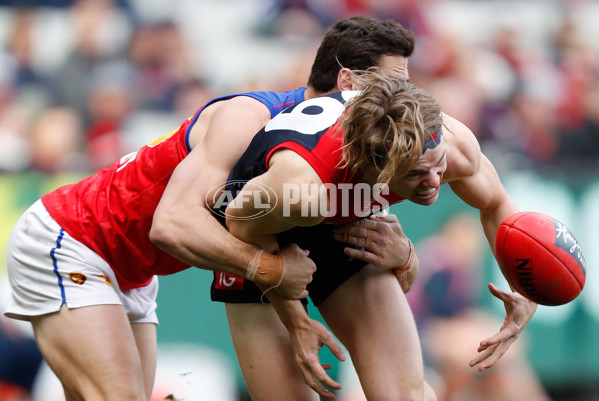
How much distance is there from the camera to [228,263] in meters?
3.49

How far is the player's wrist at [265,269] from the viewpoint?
3.46m

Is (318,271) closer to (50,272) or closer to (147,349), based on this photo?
(147,349)

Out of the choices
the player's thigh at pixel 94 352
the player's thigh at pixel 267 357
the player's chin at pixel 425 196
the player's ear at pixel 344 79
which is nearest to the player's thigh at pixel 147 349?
the player's thigh at pixel 94 352

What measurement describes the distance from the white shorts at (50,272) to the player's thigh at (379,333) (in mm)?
1125

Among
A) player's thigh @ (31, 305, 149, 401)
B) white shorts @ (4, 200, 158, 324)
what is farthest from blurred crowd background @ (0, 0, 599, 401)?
player's thigh @ (31, 305, 149, 401)

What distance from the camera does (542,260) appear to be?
12.4ft

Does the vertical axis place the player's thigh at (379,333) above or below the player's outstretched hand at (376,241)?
below

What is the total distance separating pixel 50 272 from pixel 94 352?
19.1 inches

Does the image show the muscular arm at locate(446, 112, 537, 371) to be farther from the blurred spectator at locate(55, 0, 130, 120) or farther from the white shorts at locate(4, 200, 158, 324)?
the blurred spectator at locate(55, 0, 130, 120)

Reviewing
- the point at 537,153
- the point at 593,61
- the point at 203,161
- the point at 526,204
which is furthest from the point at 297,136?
the point at 593,61

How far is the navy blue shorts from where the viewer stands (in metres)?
3.82

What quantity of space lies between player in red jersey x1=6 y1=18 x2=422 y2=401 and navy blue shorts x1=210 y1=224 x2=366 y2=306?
0.17 m

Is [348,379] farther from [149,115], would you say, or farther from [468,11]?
[468,11]

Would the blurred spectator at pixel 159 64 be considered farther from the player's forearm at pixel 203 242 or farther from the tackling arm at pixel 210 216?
the player's forearm at pixel 203 242
